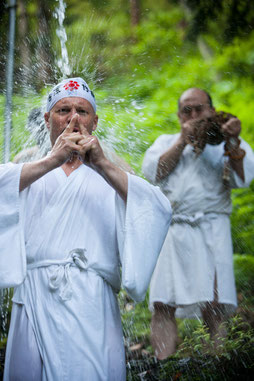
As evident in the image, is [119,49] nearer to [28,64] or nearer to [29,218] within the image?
[28,64]

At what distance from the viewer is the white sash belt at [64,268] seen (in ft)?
6.64

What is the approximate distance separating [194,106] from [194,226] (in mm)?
983

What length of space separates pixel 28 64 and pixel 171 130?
2110 mm

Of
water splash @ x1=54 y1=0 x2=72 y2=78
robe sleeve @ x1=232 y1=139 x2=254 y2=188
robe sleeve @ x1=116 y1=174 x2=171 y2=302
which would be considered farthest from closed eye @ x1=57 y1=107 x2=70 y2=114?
water splash @ x1=54 y1=0 x2=72 y2=78

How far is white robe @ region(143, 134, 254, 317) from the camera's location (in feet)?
11.5

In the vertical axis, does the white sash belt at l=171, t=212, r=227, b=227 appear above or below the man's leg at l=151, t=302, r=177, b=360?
above

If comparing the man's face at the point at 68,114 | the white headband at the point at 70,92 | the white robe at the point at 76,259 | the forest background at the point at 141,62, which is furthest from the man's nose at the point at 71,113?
the forest background at the point at 141,62

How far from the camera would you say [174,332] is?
350 centimetres

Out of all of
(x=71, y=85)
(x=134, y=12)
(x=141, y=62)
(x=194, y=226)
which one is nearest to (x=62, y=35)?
(x=141, y=62)

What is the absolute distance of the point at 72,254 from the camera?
209 cm

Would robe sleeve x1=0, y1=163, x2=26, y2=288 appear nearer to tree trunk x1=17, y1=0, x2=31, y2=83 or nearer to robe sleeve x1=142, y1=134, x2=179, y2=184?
robe sleeve x1=142, y1=134, x2=179, y2=184

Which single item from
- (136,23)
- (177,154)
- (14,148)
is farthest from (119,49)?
(177,154)

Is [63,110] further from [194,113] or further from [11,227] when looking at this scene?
[194,113]

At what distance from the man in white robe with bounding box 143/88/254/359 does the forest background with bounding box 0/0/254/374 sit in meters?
0.96
